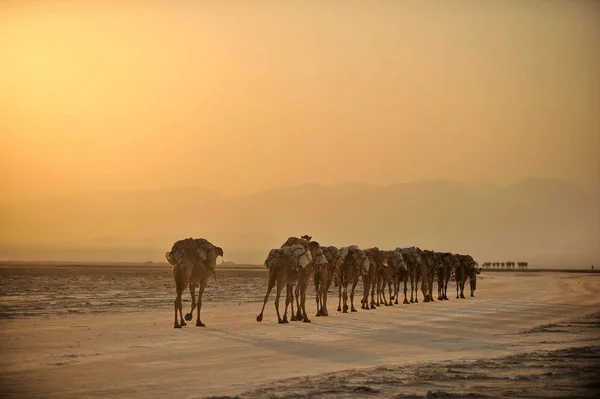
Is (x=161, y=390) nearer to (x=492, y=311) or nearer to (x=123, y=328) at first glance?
(x=123, y=328)

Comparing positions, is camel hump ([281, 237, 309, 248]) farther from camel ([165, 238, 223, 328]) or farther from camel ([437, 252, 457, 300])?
camel ([437, 252, 457, 300])

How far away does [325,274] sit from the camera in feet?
102

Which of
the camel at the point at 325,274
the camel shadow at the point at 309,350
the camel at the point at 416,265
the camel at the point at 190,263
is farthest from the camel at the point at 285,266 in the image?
the camel at the point at 416,265

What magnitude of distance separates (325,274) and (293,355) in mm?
13077

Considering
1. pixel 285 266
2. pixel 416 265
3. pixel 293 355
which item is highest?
pixel 416 265

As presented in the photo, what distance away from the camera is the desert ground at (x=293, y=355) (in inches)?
533

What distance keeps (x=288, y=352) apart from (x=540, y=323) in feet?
41.1

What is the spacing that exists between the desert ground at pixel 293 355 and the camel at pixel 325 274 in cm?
120

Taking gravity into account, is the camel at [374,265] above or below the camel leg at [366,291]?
above

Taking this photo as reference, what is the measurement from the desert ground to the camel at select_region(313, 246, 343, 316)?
3.94 ft

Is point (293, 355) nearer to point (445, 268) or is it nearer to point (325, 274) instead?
point (325, 274)

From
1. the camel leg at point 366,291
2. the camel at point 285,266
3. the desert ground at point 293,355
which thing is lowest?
the desert ground at point 293,355

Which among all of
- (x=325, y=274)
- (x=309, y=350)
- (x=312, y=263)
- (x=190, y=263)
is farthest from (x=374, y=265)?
(x=309, y=350)

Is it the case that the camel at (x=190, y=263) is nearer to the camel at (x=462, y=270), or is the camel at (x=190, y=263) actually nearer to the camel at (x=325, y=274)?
the camel at (x=325, y=274)
